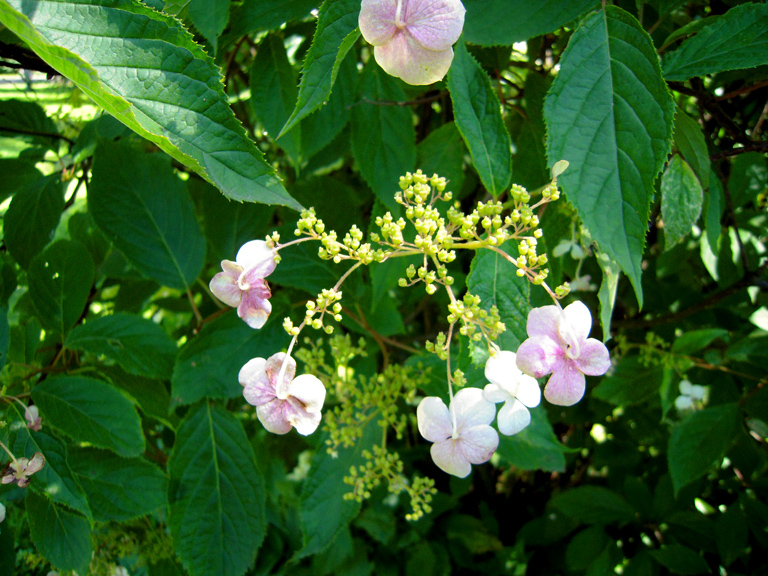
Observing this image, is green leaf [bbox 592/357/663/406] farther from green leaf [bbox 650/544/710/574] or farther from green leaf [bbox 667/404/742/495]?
green leaf [bbox 650/544/710/574]

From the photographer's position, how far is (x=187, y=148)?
0.51 metres

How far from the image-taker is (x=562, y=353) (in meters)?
0.53

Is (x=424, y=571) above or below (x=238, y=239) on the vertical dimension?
below

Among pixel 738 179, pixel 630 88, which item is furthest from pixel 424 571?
pixel 630 88

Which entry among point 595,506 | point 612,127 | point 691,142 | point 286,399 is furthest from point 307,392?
point 595,506

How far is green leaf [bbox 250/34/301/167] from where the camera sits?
3.21 feet

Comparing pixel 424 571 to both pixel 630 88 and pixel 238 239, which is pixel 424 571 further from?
pixel 630 88

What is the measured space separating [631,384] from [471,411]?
956 mm

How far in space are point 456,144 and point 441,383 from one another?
1.46 ft

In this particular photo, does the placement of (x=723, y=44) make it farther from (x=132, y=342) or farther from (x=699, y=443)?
(x=132, y=342)

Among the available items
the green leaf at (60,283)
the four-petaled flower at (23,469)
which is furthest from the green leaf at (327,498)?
the green leaf at (60,283)

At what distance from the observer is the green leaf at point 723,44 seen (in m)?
0.68

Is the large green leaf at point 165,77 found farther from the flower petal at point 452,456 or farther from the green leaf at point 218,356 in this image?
the green leaf at point 218,356

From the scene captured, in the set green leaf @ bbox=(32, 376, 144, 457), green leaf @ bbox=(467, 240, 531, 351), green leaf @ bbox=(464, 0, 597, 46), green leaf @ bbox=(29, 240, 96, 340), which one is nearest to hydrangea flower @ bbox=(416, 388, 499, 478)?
green leaf @ bbox=(467, 240, 531, 351)
